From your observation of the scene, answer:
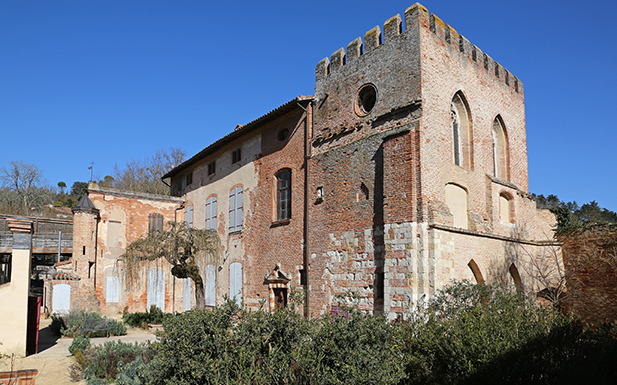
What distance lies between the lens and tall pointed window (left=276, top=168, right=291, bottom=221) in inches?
632

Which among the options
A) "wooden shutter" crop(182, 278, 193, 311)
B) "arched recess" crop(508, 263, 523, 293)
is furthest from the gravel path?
"arched recess" crop(508, 263, 523, 293)

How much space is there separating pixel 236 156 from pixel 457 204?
9.96 m

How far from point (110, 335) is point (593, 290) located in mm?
15926

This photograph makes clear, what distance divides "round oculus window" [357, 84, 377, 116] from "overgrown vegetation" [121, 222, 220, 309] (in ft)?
29.0

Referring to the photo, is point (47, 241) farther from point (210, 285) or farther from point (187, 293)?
point (210, 285)

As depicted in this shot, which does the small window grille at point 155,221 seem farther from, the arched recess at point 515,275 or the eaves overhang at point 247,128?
the arched recess at point 515,275

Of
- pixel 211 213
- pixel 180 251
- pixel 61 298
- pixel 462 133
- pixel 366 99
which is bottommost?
pixel 61 298

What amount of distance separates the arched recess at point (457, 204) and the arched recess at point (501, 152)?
2955 mm

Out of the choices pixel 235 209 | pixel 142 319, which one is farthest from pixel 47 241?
pixel 235 209

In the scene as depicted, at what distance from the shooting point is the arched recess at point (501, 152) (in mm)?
15203

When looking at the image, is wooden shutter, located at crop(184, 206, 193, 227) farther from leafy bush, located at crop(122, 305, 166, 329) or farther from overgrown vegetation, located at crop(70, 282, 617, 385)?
overgrown vegetation, located at crop(70, 282, 617, 385)

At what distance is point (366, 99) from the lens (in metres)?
13.8

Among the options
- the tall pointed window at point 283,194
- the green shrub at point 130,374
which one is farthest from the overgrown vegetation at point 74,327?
the tall pointed window at point 283,194

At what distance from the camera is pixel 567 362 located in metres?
5.91
